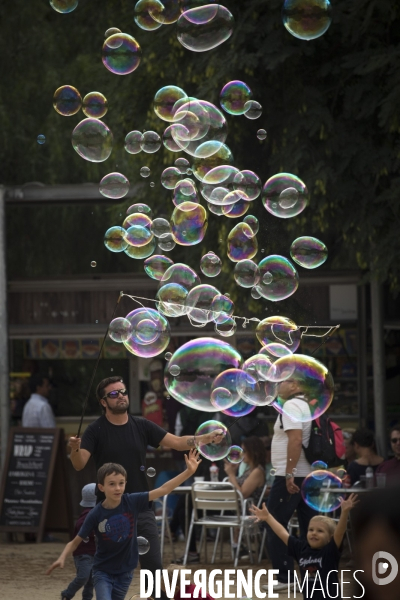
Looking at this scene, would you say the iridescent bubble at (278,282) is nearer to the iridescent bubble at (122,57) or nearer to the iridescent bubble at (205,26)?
the iridescent bubble at (205,26)

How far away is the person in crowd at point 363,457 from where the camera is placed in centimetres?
974

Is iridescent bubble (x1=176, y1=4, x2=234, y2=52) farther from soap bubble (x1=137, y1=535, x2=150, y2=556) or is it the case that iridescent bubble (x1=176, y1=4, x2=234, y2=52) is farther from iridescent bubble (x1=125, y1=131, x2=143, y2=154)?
soap bubble (x1=137, y1=535, x2=150, y2=556)

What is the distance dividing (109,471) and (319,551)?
4.05 ft

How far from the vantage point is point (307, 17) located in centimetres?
754

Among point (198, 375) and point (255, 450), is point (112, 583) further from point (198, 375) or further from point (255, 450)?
point (255, 450)

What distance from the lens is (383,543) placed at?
148 centimetres

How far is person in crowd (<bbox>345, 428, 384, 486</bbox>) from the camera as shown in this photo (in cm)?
974

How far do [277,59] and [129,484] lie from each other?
4.75 meters

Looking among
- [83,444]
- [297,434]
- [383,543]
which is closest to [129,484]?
[83,444]

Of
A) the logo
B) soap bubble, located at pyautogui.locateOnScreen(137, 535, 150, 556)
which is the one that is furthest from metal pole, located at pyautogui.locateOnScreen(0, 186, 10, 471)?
the logo

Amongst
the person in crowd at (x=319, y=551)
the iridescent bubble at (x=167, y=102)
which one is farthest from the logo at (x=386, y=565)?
the iridescent bubble at (x=167, y=102)

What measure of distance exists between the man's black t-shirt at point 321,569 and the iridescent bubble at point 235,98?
141 inches

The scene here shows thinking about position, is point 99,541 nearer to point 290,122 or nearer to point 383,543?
point 383,543

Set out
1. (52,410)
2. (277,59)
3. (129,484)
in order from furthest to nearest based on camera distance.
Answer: (52,410) → (277,59) → (129,484)
